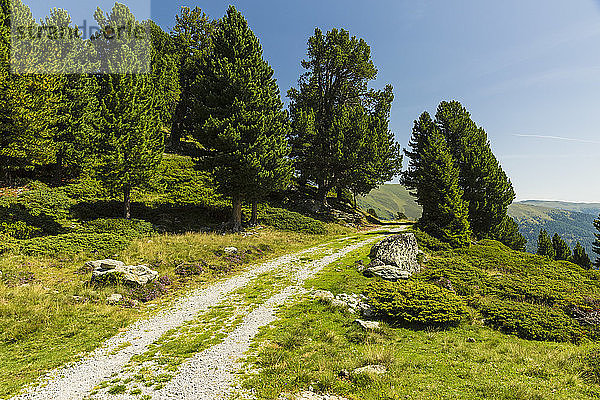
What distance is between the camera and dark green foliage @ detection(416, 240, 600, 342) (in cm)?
1255

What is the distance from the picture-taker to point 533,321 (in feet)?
41.8

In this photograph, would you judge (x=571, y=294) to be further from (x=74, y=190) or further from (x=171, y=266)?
(x=74, y=190)

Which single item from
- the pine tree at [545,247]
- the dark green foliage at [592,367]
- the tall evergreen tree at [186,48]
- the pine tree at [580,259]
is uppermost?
the tall evergreen tree at [186,48]

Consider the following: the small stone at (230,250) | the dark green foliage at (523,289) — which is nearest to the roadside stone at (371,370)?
the dark green foliage at (523,289)

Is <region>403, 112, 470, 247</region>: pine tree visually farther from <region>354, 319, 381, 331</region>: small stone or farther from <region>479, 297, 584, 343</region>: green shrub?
<region>354, 319, 381, 331</region>: small stone

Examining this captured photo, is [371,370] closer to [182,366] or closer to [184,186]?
[182,366]

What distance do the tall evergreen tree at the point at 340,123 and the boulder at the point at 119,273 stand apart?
29.9 m

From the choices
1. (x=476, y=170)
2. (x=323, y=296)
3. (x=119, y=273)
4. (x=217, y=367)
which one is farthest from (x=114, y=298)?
(x=476, y=170)

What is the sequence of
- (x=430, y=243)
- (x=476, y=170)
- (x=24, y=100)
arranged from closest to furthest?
(x=24, y=100), (x=430, y=243), (x=476, y=170)

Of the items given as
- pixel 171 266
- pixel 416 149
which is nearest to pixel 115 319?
pixel 171 266

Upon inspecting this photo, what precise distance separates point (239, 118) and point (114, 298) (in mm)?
19910

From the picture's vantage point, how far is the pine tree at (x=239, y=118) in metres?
28.2

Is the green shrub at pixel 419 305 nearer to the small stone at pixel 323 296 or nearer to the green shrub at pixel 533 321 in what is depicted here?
the green shrub at pixel 533 321

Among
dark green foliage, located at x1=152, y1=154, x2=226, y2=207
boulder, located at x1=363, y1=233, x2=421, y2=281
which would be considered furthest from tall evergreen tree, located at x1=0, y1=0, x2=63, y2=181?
boulder, located at x1=363, y1=233, x2=421, y2=281
